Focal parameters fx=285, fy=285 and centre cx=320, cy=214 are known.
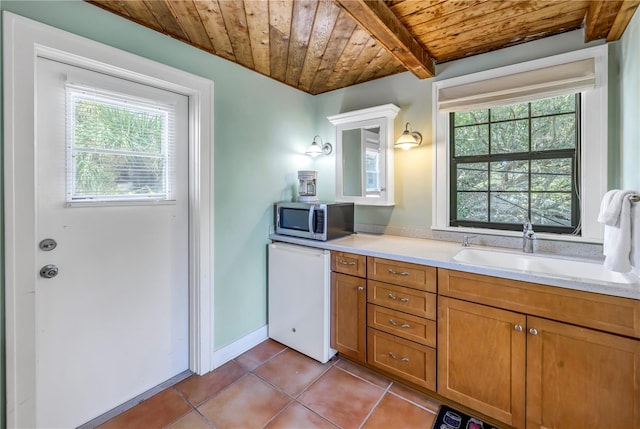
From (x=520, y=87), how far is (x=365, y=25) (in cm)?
116

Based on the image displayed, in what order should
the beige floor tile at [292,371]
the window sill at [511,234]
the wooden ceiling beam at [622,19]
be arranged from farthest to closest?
the beige floor tile at [292,371] < the window sill at [511,234] < the wooden ceiling beam at [622,19]

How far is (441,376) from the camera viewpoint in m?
1.72

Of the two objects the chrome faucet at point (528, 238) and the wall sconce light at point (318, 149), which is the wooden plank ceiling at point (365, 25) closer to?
the wall sconce light at point (318, 149)

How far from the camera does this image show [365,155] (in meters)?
2.57

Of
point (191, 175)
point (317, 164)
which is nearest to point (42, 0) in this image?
point (191, 175)

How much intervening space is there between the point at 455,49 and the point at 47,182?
2672mm

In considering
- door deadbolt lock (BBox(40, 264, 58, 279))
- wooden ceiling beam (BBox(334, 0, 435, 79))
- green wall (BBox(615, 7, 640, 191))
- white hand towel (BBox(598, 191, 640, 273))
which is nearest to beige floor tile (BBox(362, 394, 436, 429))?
white hand towel (BBox(598, 191, 640, 273))

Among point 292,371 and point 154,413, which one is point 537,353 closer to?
point 292,371

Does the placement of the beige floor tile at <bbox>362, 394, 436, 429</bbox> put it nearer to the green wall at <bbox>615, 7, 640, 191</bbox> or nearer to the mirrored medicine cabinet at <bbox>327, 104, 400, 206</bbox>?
the mirrored medicine cabinet at <bbox>327, 104, 400, 206</bbox>

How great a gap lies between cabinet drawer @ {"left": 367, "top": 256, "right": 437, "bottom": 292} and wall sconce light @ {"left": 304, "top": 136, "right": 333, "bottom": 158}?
1.27m

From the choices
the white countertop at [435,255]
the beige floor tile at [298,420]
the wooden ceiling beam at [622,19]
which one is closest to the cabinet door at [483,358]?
the white countertop at [435,255]

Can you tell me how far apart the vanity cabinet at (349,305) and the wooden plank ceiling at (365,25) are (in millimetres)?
1468

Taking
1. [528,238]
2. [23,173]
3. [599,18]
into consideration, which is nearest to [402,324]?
[528,238]

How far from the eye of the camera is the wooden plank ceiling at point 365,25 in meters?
1.55
